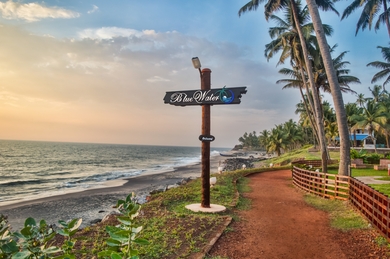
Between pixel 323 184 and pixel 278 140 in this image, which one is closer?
pixel 323 184

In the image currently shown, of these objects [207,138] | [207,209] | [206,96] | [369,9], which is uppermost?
[369,9]

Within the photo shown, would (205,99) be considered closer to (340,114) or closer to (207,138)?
(207,138)

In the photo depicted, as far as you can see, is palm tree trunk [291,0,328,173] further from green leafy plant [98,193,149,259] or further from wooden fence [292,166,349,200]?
green leafy plant [98,193,149,259]

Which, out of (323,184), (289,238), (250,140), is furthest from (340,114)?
(250,140)

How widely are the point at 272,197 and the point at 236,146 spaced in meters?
158

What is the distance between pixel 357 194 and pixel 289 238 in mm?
3748

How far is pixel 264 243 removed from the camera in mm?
6176

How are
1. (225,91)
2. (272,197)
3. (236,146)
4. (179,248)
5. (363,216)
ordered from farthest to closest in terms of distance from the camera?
(236,146), (272,197), (225,91), (363,216), (179,248)

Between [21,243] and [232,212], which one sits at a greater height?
[21,243]

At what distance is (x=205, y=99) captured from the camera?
852 cm

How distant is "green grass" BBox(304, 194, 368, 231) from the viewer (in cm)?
732

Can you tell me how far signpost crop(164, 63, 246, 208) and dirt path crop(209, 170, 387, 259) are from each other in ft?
5.88

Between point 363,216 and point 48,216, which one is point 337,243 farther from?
point 48,216

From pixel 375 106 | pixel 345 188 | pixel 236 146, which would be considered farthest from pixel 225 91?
pixel 236 146
